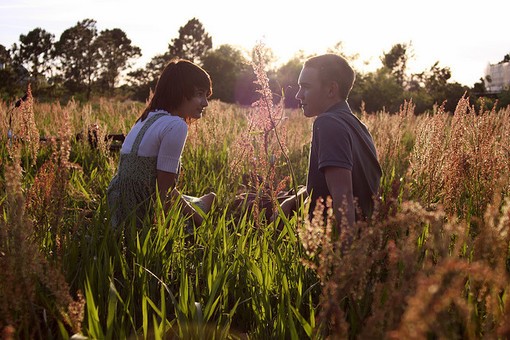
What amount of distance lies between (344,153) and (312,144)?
332 mm

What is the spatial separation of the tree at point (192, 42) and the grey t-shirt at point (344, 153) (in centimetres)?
6536


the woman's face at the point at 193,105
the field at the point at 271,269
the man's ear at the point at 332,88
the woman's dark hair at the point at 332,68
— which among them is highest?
the woman's dark hair at the point at 332,68

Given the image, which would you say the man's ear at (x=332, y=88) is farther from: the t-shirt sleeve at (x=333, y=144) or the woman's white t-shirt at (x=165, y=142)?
the woman's white t-shirt at (x=165, y=142)

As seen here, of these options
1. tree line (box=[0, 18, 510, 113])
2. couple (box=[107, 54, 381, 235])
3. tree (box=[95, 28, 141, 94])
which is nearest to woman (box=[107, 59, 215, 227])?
couple (box=[107, 54, 381, 235])

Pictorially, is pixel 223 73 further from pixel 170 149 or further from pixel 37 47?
pixel 170 149

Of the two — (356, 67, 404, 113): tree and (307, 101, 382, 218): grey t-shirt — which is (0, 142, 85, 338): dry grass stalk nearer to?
(307, 101, 382, 218): grey t-shirt

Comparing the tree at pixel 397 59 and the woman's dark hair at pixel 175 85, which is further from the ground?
the tree at pixel 397 59

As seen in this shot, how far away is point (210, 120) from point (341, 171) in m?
2.75

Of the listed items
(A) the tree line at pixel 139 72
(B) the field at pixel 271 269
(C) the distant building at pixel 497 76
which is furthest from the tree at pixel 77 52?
(B) the field at pixel 271 269

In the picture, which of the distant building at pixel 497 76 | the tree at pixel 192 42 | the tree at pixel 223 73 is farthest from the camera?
the tree at pixel 192 42

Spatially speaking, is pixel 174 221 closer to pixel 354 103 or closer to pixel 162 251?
pixel 162 251

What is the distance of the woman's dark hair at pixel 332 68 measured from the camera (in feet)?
9.84

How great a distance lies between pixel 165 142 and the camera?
3254mm

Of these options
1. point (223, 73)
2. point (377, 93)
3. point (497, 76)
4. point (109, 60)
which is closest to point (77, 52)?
point (109, 60)
